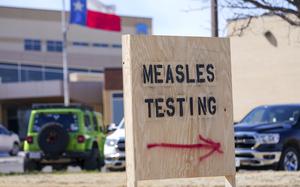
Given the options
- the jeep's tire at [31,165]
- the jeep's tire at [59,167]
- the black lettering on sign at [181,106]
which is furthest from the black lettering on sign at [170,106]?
the jeep's tire at [59,167]

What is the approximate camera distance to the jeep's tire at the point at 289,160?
1841cm

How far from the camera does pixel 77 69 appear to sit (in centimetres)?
6606

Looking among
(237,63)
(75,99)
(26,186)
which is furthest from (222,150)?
(75,99)

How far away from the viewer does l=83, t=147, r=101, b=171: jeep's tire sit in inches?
877

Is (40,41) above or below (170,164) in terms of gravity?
above

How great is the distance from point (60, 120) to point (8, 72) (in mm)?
40550

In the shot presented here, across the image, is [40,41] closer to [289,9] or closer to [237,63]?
[237,63]

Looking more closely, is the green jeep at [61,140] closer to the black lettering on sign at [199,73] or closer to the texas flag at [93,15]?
the black lettering on sign at [199,73]

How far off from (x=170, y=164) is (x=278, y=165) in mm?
9745

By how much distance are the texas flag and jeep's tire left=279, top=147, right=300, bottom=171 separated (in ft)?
85.3

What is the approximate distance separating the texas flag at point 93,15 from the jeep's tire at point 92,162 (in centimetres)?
2116

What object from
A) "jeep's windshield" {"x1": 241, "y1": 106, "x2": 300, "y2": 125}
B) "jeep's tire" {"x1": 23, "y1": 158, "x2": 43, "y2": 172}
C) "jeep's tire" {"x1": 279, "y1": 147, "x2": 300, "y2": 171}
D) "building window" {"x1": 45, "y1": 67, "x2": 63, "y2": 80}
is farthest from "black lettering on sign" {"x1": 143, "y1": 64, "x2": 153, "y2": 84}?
"building window" {"x1": 45, "y1": 67, "x2": 63, "y2": 80}

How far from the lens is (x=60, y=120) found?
22328 millimetres

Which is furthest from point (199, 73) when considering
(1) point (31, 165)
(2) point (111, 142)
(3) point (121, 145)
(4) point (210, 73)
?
(1) point (31, 165)
